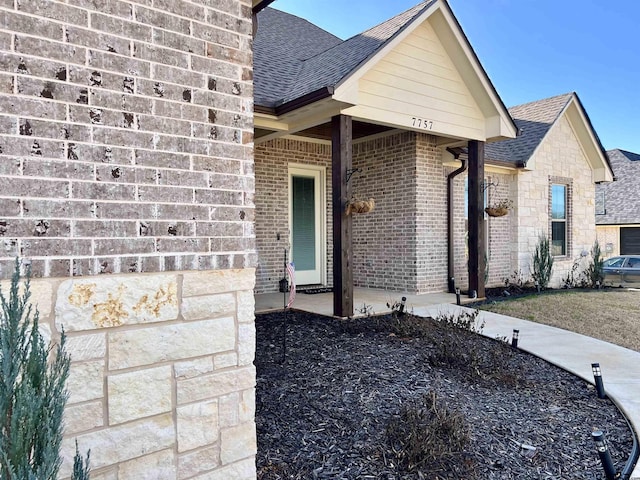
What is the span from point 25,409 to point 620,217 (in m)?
23.1

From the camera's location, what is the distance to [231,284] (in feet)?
7.79

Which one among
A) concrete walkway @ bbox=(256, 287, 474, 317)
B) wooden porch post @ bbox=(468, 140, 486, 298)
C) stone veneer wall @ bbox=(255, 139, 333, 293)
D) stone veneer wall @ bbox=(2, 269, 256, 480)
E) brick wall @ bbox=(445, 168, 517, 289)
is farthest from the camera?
brick wall @ bbox=(445, 168, 517, 289)

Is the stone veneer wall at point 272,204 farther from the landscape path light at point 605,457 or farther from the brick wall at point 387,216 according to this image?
the landscape path light at point 605,457

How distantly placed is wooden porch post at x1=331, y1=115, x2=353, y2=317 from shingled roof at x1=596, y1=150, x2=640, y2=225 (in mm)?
17999

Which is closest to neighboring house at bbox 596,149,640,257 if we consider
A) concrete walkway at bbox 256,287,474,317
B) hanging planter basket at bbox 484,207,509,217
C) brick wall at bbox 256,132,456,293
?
hanging planter basket at bbox 484,207,509,217

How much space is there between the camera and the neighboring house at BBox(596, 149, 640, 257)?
19344mm

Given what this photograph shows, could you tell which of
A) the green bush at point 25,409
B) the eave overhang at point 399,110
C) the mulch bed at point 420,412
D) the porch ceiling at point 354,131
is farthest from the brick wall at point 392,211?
the green bush at point 25,409

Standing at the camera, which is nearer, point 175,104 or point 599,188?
point 175,104

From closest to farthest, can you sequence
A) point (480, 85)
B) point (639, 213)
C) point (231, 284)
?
point (231, 284)
point (480, 85)
point (639, 213)

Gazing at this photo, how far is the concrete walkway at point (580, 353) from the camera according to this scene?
407 centimetres

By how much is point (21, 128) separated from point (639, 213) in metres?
23.0

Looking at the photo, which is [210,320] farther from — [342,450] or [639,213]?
[639,213]

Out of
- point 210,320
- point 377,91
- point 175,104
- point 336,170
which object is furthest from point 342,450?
point 377,91

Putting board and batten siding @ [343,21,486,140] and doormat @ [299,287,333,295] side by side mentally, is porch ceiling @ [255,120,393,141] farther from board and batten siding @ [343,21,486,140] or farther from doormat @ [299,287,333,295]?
doormat @ [299,287,333,295]
